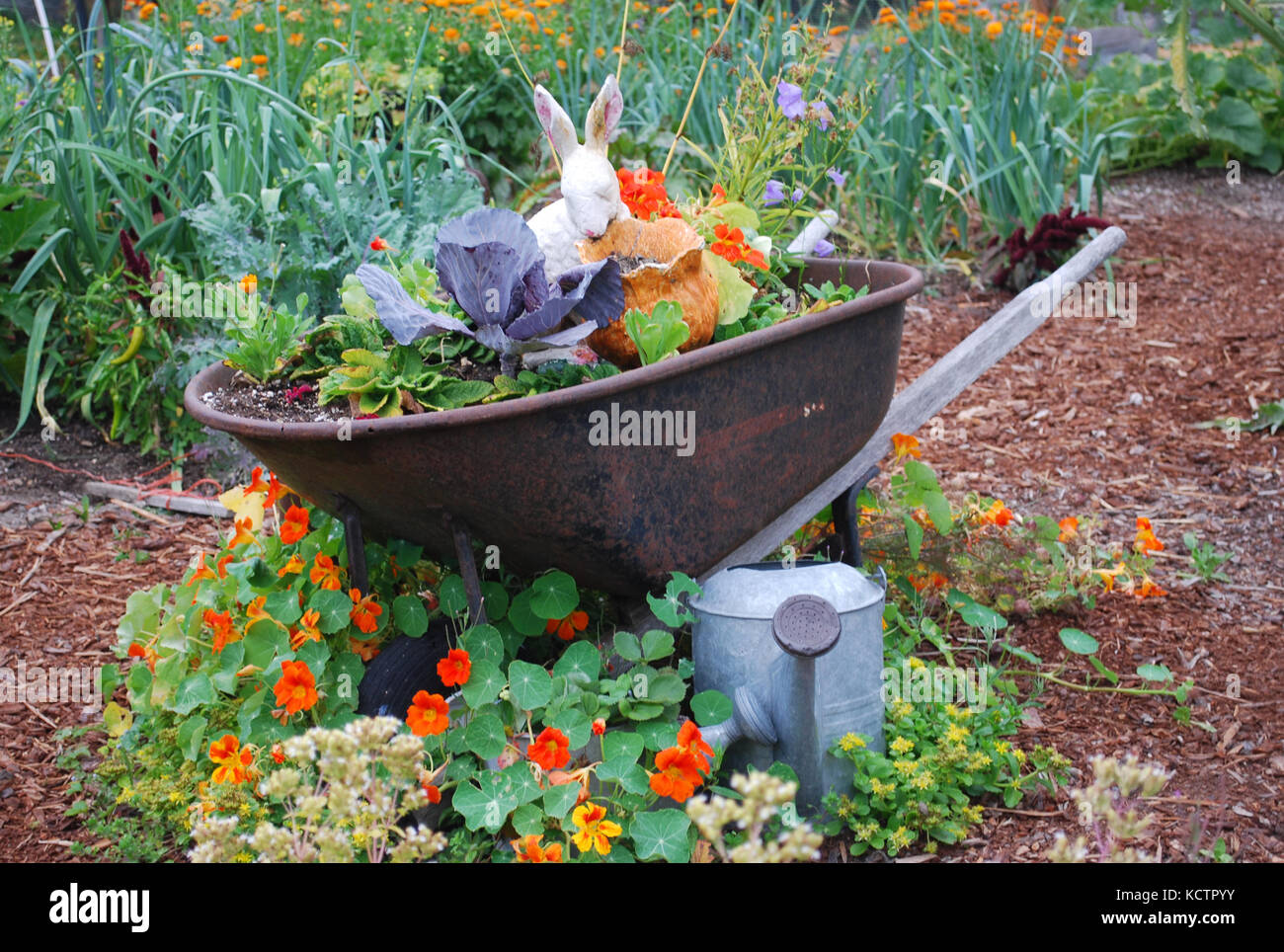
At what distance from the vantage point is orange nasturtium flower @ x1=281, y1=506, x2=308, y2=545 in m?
1.73

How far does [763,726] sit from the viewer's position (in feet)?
5.00

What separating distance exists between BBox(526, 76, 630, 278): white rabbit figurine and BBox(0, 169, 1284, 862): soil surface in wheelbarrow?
3.25 ft

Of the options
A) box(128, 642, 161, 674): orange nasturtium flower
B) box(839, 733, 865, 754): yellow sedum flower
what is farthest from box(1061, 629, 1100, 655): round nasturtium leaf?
box(128, 642, 161, 674): orange nasturtium flower

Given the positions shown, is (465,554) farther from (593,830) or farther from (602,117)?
(602,117)

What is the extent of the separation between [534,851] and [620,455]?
532 millimetres

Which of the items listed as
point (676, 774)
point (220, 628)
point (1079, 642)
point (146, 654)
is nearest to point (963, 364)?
point (1079, 642)

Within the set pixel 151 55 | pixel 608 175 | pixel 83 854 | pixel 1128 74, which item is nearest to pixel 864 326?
pixel 608 175

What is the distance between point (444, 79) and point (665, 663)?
120 inches

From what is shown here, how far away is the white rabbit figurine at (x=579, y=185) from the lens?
1.54 meters

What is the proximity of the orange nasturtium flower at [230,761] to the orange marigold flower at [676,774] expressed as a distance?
1.93 ft

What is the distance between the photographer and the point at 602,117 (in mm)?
1566

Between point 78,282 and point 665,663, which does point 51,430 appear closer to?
point 78,282

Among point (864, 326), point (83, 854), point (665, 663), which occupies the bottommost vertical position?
point (83, 854)
